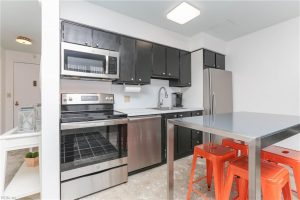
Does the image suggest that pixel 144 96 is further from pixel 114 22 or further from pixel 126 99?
pixel 114 22

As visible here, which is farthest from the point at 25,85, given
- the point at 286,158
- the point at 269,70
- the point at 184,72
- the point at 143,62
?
the point at 269,70

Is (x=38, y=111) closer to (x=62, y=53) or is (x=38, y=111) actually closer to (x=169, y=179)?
(x=62, y=53)

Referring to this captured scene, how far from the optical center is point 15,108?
4133mm

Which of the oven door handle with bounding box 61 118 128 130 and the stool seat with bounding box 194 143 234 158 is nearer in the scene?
the stool seat with bounding box 194 143 234 158

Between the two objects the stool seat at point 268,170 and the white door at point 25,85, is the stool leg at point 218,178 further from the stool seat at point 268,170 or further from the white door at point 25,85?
the white door at point 25,85

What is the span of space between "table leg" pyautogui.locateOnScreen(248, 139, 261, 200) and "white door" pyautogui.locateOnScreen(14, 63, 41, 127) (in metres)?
4.86

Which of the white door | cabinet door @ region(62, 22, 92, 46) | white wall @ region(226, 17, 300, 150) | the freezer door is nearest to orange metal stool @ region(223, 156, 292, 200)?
the freezer door

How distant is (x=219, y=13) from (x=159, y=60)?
124 centimetres

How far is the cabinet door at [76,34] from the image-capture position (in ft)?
6.29

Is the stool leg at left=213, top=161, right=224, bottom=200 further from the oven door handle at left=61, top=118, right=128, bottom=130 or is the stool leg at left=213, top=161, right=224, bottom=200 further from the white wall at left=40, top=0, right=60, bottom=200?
the white wall at left=40, top=0, right=60, bottom=200

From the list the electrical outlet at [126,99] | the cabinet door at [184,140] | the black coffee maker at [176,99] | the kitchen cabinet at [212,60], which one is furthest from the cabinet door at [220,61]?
the electrical outlet at [126,99]

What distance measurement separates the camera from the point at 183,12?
218cm

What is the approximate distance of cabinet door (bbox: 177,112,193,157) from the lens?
2.74 m

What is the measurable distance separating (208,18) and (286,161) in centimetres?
235
